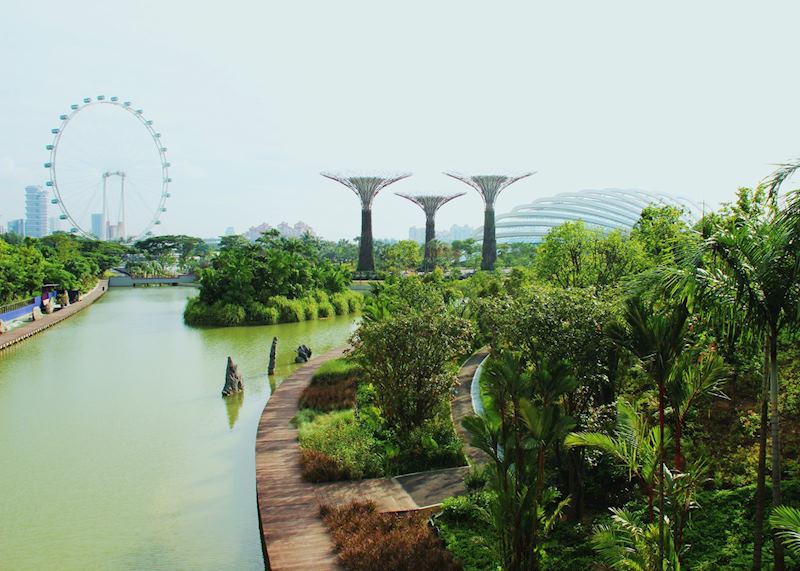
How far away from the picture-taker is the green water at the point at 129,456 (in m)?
8.08

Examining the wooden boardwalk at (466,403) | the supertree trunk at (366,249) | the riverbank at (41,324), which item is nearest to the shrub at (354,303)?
the riverbank at (41,324)

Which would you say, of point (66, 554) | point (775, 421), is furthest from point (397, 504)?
A: point (775, 421)

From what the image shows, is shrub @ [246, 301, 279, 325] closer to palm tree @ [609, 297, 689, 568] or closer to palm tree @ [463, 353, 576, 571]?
palm tree @ [463, 353, 576, 571]

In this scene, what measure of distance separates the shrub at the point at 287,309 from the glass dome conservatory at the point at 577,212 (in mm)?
49629

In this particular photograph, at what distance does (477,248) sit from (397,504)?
62.4 metres

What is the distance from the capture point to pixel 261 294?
30.4 meters

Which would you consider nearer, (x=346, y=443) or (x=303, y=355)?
(x=346, y=443)

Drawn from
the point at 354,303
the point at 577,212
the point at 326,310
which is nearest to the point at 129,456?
the point at 326,310

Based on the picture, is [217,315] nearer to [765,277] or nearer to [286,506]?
[286,506]

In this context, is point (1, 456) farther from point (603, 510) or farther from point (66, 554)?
point (603, 510)

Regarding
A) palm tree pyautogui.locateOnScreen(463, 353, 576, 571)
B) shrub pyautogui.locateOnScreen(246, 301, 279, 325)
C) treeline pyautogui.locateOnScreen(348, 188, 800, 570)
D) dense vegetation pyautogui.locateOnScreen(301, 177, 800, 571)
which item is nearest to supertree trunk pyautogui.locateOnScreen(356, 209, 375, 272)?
shrub pyautogui.locateOnScreen(246, 301, 279, 325)

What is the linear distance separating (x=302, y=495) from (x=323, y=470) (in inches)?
25.0

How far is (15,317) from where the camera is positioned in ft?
90.9

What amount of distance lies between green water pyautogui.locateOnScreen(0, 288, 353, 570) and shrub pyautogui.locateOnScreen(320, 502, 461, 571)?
4.07 feet
